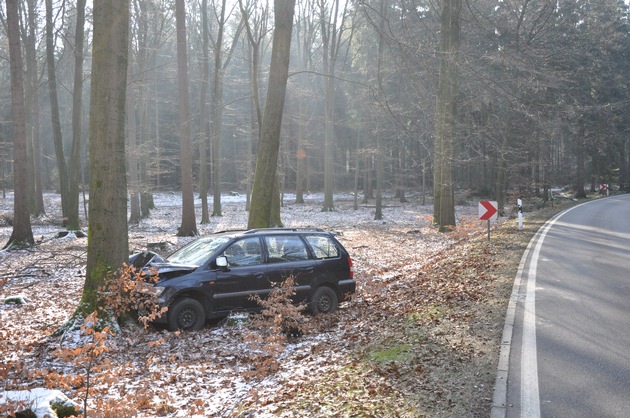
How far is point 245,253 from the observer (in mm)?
10086

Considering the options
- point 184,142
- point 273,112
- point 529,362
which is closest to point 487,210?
point 273,112

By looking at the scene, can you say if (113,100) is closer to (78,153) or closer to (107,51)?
(107,51)

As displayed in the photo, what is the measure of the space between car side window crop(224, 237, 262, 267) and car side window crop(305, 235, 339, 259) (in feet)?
3.86

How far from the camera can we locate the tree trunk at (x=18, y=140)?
17.9 m

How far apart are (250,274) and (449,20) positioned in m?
17.5

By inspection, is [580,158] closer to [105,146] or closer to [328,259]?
[328,259]

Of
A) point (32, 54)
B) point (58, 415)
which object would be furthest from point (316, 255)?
point (32, 54)

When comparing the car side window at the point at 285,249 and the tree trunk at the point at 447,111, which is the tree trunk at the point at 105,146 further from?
the tree trunk at the point at 447,111

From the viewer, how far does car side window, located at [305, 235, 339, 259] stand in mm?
10883

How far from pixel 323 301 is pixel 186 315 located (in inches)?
108

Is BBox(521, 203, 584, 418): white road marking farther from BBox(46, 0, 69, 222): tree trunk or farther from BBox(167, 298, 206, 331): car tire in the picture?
BBox(46, 0, 69, 222): tree trunk

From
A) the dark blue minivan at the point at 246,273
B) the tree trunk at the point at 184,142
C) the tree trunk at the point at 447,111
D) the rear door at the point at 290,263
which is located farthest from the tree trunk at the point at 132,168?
the rear door at the point at 290,263

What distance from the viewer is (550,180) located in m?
35.8

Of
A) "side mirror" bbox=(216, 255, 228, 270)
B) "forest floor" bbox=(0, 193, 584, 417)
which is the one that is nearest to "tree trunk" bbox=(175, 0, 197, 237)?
"forest floor" bbox=(0, 193, 584, 417)
